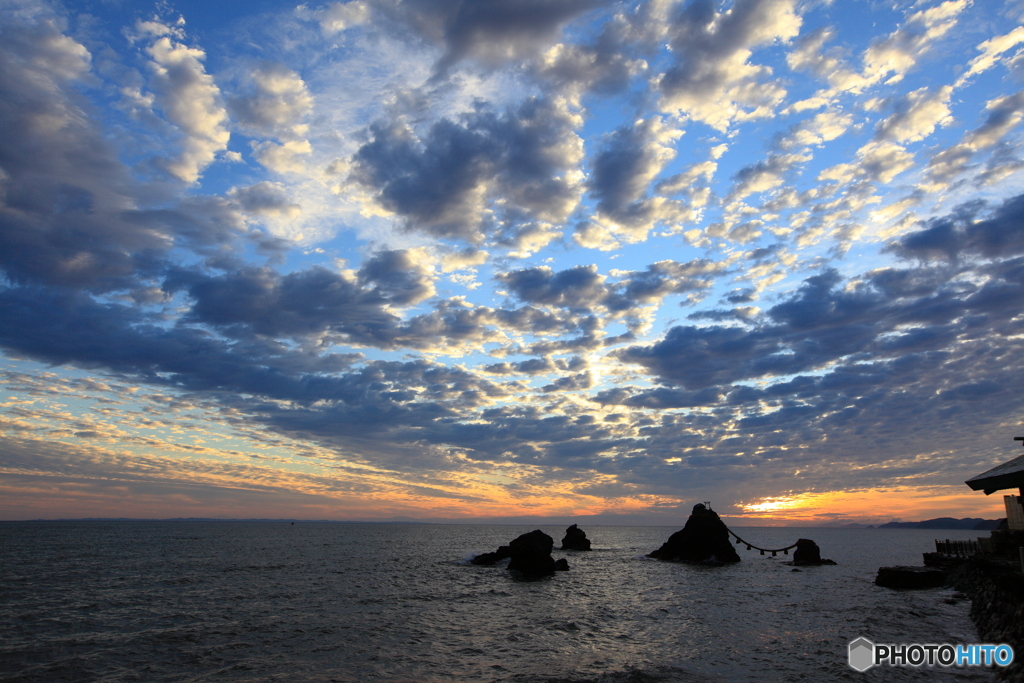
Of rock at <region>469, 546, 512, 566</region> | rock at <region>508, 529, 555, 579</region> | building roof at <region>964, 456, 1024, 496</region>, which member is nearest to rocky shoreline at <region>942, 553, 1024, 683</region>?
building roof at <region>964, 456, 1024, 496</region>

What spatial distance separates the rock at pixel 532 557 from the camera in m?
55.6

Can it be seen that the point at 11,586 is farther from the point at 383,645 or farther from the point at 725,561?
the point at 725,561

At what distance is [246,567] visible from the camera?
59438 mm

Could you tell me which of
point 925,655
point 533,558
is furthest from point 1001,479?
point 533,558

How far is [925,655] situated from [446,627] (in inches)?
881

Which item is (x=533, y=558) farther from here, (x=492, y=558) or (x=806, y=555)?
(x=806, y=555)

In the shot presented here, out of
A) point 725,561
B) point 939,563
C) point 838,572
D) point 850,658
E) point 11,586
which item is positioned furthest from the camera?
point 725,561

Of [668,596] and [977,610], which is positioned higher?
[977,610]

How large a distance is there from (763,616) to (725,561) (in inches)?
1853

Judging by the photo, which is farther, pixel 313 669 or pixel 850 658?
pixel 850 658

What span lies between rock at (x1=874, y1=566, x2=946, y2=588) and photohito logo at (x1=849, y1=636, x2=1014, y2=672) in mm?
24924

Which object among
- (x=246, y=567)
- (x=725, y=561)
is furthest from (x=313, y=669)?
(x=725, y=561)

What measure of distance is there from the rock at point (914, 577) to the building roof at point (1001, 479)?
3080cm

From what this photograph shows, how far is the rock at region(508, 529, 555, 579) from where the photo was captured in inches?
2189
